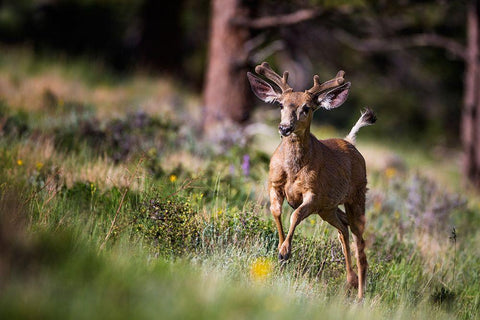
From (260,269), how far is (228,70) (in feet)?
20.7

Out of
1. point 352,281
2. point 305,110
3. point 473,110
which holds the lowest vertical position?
point 352,281

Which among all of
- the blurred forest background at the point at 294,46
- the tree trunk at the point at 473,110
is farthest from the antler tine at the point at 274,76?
the tree trunk at the point at 473,110

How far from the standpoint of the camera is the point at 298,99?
180 inches

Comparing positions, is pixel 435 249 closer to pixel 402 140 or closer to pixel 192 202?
pixel 192 202

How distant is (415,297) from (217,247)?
1.87m

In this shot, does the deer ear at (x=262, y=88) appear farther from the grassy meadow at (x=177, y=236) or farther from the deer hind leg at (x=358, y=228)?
the deer hind leg at (x=358, y=228)

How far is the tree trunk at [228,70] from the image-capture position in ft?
32.9

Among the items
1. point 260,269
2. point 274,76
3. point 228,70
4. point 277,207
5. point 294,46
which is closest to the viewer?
point 260,269

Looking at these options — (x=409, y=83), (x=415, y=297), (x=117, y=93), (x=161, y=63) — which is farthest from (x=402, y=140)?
(x=415, y=297)

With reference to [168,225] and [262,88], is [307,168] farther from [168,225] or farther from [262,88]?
[168,225]

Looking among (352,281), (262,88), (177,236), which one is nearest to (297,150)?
(262,88)

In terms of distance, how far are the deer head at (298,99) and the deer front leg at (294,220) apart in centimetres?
53

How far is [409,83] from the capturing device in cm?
2239

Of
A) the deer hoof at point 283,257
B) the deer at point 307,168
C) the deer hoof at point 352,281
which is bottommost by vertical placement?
the deer hoof at point 352,281
